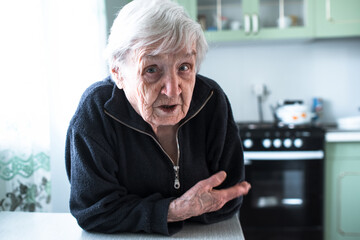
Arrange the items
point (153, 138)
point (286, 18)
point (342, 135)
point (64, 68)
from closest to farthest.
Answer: point (153, 138) < point (64, 68) < point (342, 135) < point (286, 18)

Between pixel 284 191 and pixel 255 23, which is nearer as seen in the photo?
pixel 284 191

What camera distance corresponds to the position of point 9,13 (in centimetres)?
143

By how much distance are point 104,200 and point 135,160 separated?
14cm

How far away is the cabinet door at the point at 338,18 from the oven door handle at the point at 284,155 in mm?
857

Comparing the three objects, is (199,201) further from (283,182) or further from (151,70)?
(283,182)

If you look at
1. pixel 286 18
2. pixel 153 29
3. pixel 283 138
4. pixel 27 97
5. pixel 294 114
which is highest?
pixel 286 18

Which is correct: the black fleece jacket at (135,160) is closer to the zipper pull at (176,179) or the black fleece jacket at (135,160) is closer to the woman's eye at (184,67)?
the zipper pull at (176,179)

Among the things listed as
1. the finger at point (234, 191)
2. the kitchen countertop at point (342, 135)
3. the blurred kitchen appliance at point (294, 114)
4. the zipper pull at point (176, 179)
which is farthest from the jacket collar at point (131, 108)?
the blurred kitchen appliance at point (294, 114)

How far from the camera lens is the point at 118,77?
958 mm

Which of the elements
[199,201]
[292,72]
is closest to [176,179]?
[199,201]

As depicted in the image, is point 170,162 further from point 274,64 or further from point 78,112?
point 274,64

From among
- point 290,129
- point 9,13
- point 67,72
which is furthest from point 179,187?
point 290,129

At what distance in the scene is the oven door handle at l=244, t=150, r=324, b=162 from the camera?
95.6 inches

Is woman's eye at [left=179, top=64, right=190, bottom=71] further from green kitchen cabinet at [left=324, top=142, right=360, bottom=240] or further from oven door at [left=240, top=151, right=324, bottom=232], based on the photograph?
green kitchen cabinet at [left=324, top=142, right=360, bottom=240]
